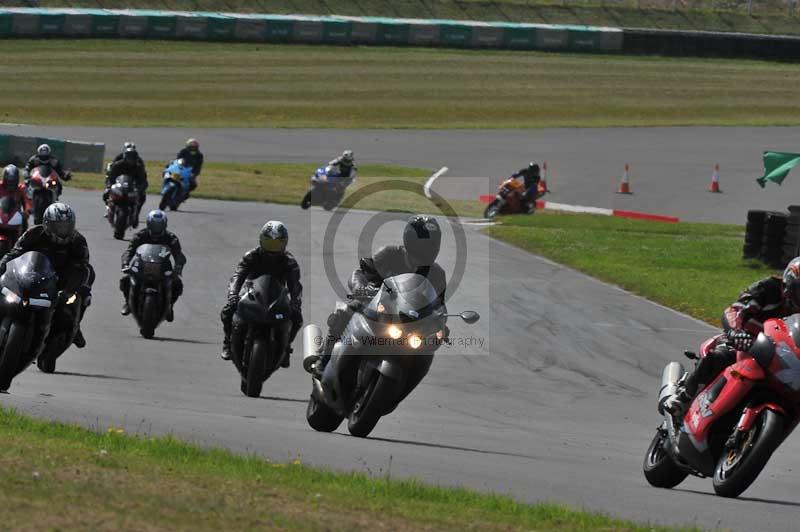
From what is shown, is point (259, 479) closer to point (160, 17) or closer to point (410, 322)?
point (410, 322)

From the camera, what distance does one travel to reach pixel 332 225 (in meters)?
30.7

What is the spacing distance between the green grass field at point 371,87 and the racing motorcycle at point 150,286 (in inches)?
1352

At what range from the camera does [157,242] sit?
714 inches

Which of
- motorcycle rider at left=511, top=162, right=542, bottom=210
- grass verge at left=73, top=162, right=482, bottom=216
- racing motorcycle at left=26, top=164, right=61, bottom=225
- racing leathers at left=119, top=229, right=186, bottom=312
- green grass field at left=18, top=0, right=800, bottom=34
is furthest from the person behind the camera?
green grass field at left=18, top=0, right=800, bottom=34

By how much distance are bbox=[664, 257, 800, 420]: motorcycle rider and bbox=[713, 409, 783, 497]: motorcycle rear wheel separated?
62 centimetres

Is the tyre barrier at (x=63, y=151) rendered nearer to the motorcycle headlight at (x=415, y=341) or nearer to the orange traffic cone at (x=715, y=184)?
the orange traffic cone at (x=715, y=184)

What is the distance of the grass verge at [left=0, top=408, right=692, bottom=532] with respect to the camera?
655 cm

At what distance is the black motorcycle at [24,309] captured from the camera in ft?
38.3

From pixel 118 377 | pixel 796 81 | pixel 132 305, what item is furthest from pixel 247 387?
→ pixel 796 81

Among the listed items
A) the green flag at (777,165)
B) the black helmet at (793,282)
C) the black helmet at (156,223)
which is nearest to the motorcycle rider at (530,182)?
the green flag at (777,165)

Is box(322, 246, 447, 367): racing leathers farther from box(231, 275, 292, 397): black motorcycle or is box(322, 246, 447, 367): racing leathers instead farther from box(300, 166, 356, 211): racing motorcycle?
box(300, 166, 356, 211): racing motorcycle

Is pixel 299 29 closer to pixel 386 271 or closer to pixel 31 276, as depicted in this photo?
pixel 31 276

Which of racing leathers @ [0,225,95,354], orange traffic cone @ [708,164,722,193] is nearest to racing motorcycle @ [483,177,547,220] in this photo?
orange traffic cone @ [708,164,722,193]

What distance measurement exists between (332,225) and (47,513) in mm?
24371
